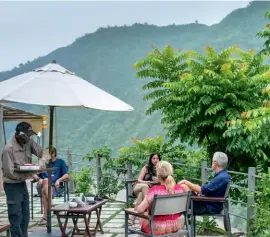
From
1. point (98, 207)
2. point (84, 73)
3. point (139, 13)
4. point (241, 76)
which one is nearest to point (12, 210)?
point (98, 207)

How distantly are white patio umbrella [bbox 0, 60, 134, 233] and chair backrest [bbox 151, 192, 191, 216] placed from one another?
1445 millimetres

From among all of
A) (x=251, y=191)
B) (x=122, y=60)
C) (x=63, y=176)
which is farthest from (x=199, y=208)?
(x=122, y=60)

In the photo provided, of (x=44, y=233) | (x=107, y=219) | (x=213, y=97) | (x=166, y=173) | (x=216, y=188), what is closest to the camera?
(x=166, y=173)

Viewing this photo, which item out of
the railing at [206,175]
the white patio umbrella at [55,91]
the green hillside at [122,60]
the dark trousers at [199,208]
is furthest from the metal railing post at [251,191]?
the green hillside at [122,60]

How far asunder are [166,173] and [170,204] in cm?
31

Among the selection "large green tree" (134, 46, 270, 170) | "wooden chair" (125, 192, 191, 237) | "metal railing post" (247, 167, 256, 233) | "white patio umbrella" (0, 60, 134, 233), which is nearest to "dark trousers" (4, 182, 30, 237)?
"white patio umbrella" (0, 60, 134, 233)

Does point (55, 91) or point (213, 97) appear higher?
point (213, 97)

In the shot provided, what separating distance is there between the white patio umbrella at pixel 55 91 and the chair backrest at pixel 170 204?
1.44m

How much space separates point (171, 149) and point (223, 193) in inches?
169

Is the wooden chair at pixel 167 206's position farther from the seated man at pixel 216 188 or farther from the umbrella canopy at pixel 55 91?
the umbrella canopy at pixel 55 91

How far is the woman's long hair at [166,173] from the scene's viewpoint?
5.36m

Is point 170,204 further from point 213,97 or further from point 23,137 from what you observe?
point 213,97

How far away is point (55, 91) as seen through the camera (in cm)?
628

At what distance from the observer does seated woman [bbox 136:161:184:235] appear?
536cm
